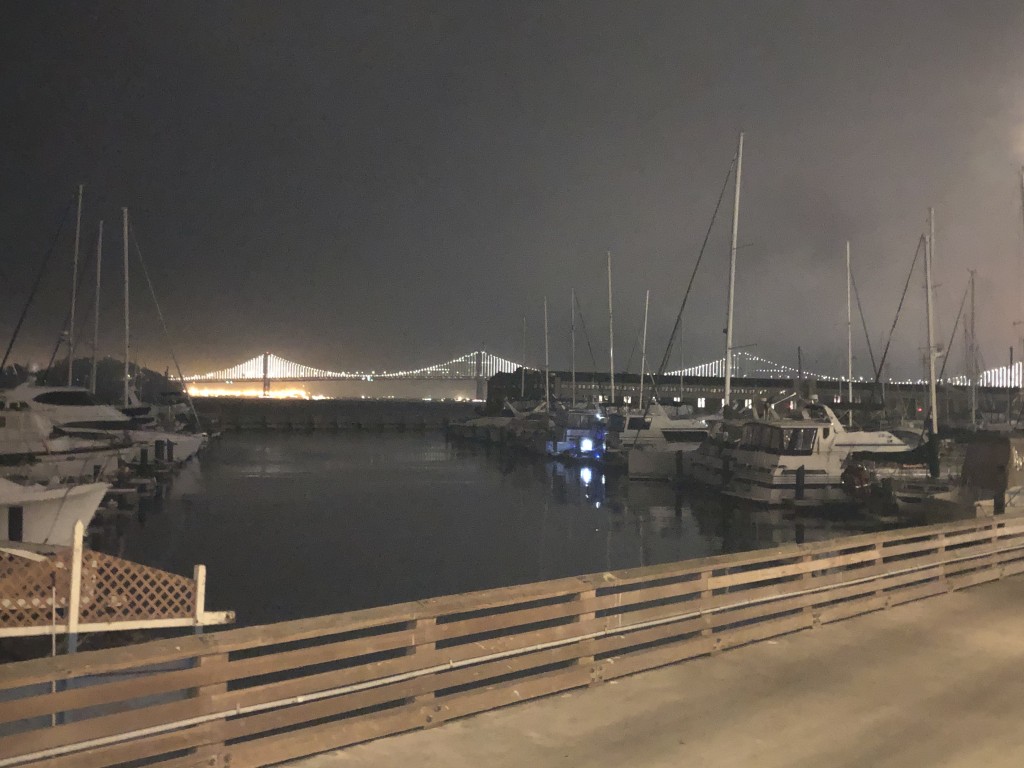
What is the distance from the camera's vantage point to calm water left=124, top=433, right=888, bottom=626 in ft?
60.1

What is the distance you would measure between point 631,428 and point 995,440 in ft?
94.9

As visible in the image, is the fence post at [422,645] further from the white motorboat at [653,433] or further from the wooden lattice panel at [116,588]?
the white motorboat at [653,433]

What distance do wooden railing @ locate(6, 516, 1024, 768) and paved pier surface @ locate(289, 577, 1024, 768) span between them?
148 millimetres

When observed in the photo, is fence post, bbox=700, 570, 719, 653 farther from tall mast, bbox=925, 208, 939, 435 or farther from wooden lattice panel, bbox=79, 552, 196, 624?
tall mast, bbox=925, 208, 939, 435

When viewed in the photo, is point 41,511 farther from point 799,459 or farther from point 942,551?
point 799,459

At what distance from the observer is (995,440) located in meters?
16.2

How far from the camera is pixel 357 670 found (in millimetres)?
5684

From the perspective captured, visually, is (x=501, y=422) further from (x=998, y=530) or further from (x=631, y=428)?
(x=998, y=530)

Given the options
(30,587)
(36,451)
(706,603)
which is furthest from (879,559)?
(36,451)

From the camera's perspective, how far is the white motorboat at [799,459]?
28.6m

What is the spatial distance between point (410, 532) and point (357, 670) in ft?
66.5

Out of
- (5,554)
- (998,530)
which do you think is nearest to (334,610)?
(5,554)

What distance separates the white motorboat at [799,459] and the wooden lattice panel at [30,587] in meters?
23.6

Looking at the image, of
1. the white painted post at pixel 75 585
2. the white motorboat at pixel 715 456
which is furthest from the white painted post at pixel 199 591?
the white motorboat at pixel 715 456
